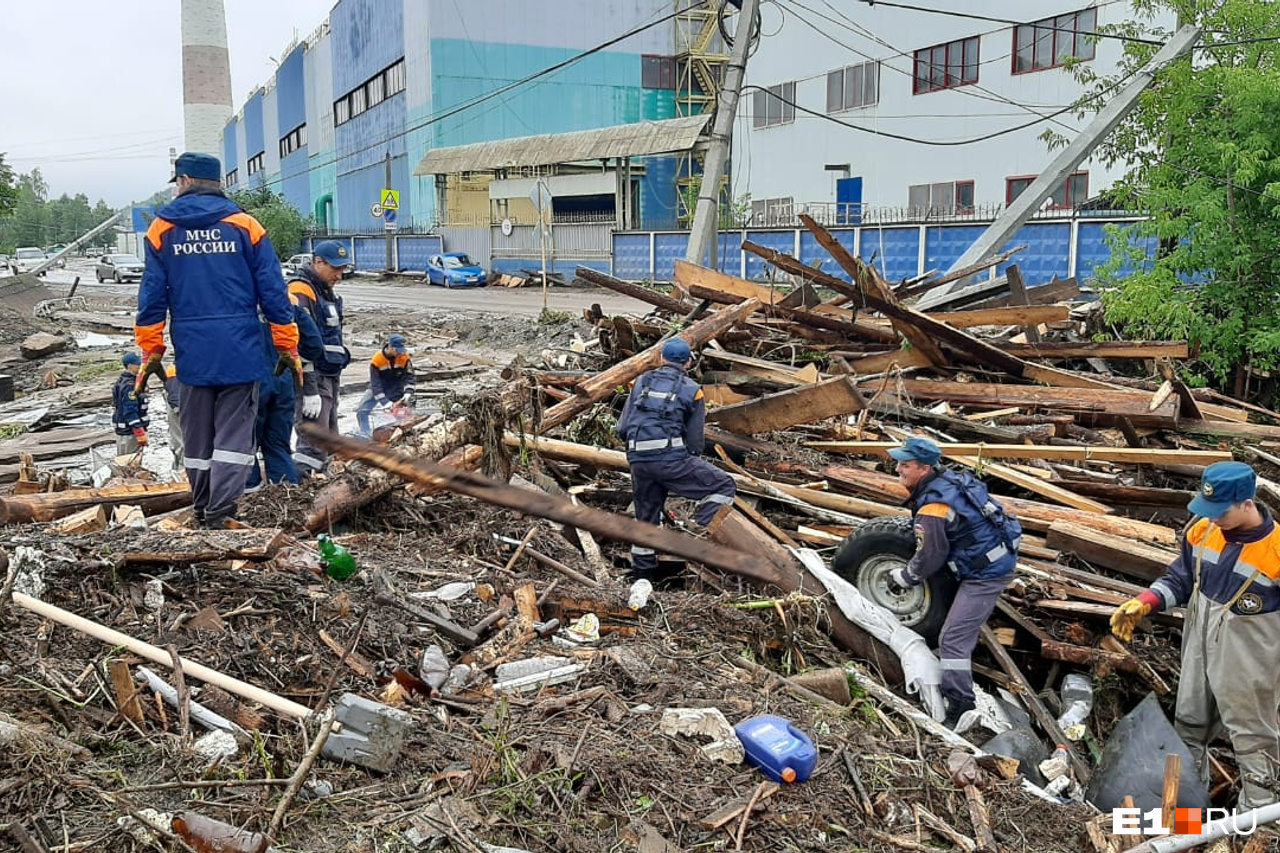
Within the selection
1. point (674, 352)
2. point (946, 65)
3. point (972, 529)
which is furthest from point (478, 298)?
point (972, 529)

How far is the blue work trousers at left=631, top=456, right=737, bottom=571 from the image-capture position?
6211 millimetres

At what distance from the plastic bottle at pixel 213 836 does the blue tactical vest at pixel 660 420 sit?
12.2 feet

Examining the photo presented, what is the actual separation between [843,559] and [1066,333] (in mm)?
7493

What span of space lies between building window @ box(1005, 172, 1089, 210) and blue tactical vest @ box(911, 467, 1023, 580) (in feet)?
68.5

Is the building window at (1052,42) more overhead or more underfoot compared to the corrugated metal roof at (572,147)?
more overhead

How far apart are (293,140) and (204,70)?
25.8ft

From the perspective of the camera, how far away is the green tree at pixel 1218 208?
10125 mm

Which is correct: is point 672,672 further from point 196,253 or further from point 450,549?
point 196,253

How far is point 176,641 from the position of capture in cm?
381

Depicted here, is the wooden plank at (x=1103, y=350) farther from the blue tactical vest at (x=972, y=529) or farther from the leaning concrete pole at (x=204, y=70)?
the leaning concrete pole at (x=204, y=70)

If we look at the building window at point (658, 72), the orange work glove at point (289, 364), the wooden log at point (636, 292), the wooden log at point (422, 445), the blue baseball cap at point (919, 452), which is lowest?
the wooden log at point (422, 445)

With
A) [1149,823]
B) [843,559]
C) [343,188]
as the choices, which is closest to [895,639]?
[843,559]

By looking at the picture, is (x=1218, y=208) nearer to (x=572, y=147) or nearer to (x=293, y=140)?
(x=572, y=147)

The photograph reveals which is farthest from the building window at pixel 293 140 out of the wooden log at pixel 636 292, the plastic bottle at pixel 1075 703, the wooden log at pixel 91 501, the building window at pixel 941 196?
the plastic bottle at pixel 1075 703
